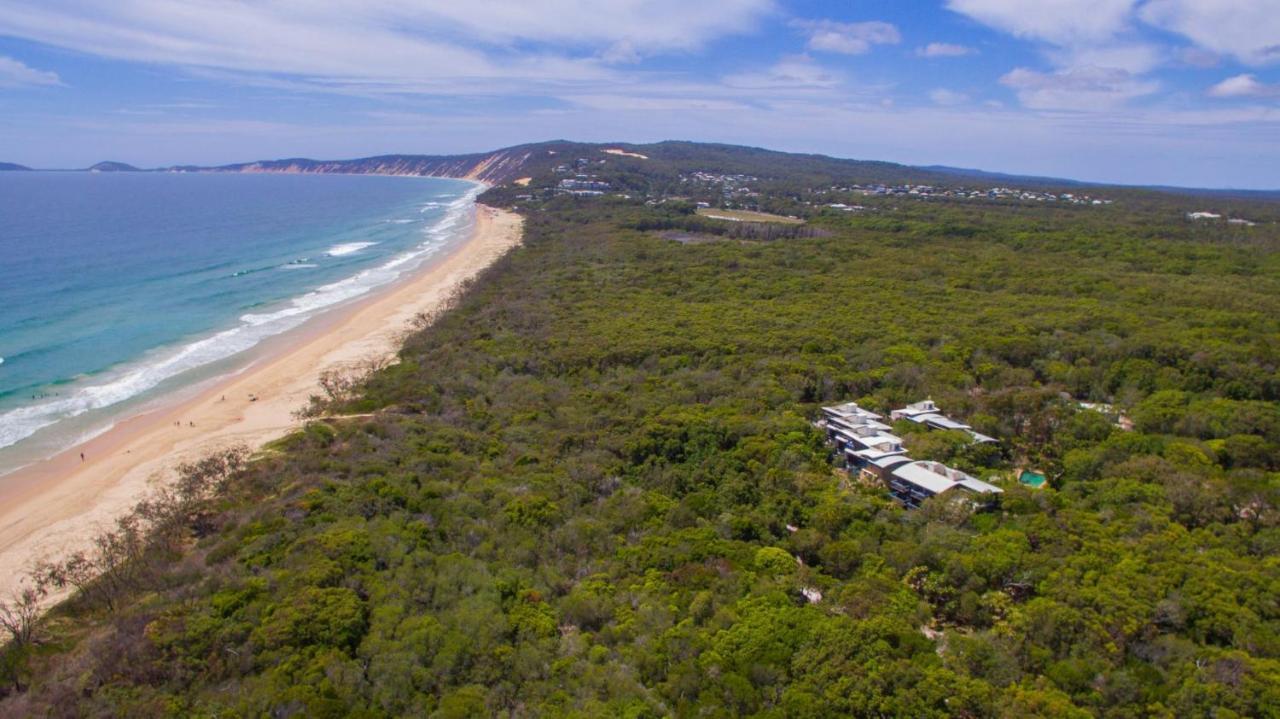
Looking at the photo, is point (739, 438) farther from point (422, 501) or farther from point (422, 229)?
point (422, 229)

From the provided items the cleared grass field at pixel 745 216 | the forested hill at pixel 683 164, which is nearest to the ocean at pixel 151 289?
the cleared grass field at pixel 745 216

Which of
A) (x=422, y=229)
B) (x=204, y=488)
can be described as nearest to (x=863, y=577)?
(x=204, y=488)

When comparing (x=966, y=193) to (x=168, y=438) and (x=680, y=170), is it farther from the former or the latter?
(x=168, y=438)

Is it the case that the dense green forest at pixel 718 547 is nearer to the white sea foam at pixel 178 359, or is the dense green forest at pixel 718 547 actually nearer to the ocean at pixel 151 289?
the white sea foam at pixel 178 359

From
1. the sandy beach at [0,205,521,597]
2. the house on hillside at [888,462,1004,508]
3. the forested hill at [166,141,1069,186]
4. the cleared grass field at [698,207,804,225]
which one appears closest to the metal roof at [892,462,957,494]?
the house on hillside at [888,462,1004,508]

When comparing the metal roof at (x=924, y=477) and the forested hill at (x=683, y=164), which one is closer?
the metal roof at (x=924, y=477)

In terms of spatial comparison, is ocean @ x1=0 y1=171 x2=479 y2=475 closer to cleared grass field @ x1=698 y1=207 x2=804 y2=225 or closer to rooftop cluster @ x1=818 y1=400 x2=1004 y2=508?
rooftop cluster @ x1=818 y1=400 x2=1004 y2=508

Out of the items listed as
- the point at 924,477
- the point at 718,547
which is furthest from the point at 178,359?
the point at 924,477
